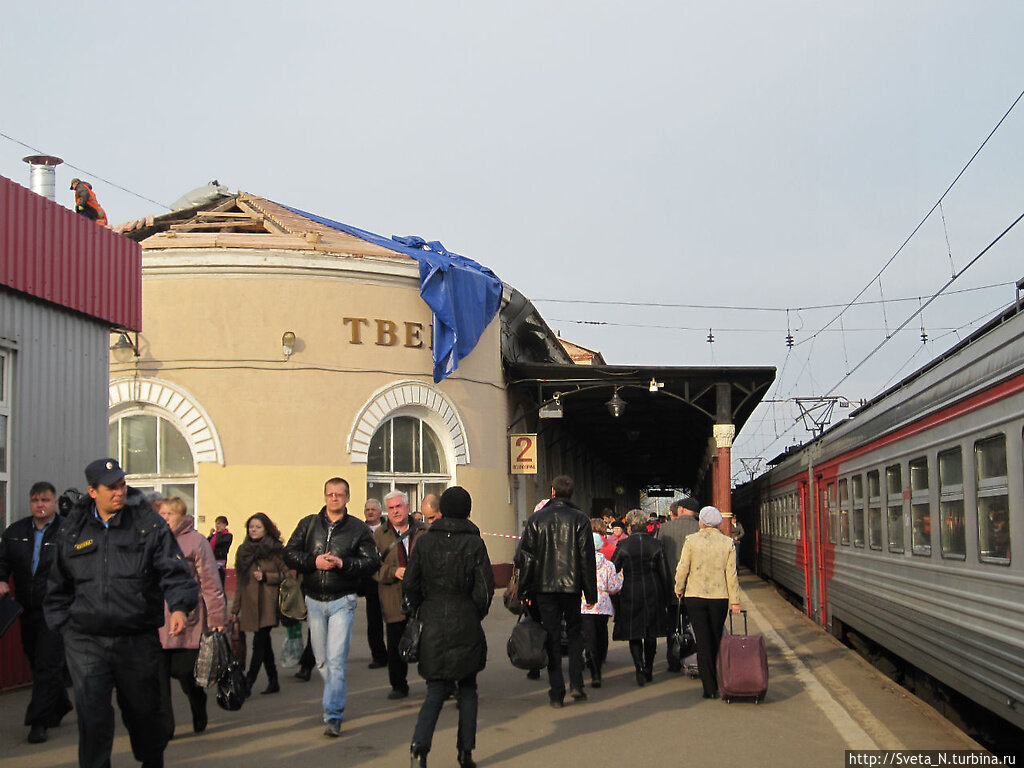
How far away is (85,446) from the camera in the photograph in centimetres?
1095

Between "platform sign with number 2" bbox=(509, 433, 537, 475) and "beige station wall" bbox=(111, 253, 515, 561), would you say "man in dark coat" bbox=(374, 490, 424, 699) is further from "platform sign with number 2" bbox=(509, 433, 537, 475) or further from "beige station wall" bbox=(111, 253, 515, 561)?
"platform sign with number 2" bbox=(509, 433, 537, 475)

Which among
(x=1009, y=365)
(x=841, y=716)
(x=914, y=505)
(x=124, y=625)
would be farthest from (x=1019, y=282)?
(x=124, y=625)

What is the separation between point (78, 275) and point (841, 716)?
772cm

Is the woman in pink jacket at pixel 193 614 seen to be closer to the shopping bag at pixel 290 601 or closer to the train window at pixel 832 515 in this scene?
the shopping bag at pixel 290 601

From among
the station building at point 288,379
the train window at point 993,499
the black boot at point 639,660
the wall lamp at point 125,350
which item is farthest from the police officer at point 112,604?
the wall lamp at point 125,350

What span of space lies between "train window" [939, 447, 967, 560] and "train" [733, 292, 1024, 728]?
0.01 m

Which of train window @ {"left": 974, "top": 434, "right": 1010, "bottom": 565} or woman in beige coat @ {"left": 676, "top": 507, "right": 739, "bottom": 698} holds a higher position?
train window @ {"left": 974, "top": 434, "right": 1010, "bottom": 565}

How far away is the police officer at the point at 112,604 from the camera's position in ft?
18.6

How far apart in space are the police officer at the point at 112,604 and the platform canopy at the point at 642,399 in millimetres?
17621

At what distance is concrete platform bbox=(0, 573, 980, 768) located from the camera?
7.12 meters

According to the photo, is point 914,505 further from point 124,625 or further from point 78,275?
point 78,275

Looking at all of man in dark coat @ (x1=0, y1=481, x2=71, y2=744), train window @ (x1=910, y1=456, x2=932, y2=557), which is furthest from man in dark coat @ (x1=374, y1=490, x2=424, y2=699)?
train window @ (x1=910, y1=456, x2=932, y2=557)

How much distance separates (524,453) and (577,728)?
49.3ft

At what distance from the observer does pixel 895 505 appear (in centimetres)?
1017
